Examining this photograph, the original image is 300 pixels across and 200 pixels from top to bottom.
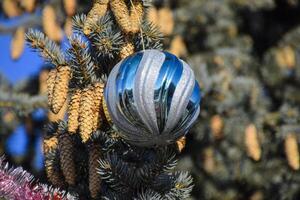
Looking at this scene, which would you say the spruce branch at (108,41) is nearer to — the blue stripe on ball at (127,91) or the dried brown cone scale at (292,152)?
the blue stripe on ball at (127,91)

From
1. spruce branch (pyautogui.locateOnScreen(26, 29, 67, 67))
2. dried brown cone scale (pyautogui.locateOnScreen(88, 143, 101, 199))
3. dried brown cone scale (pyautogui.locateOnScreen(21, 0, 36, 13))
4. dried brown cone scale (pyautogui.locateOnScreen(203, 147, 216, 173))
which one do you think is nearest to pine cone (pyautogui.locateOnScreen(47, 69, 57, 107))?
spruce branch (pyautogui.locateOnScreen(26, 29, 67, 67))

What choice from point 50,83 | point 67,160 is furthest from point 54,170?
point 50,83

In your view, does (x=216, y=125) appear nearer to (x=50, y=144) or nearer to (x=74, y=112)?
(x=50, y=144)

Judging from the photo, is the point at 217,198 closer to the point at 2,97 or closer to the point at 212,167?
the point at 212,167

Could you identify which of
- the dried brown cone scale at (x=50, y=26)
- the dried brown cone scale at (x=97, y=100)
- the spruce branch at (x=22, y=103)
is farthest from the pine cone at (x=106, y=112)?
the dried brown cone scale at (x=50, y=26)

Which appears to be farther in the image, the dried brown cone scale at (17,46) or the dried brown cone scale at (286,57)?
the dried brown cone scale at (286,57)

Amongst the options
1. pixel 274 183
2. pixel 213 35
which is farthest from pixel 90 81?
pixel 213 35

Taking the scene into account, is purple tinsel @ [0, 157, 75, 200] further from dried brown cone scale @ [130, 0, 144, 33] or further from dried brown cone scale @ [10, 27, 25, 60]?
dried brown cone scale @ [10, 27, 25, 60]
